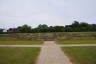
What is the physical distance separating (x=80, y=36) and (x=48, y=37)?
7.40m

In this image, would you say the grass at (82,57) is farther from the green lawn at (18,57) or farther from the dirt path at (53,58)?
the green lawn at (18,57)

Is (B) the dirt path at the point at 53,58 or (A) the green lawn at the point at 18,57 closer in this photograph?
(B) the dirt path at the point at 53,58

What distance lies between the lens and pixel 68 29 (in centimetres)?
6356

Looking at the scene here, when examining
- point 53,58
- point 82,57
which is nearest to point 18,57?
point 53,58

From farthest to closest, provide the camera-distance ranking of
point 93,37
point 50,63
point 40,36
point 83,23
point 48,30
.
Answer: point 83,23 < point 48,30 < point 40,36 < point 93,37 < point 50,63

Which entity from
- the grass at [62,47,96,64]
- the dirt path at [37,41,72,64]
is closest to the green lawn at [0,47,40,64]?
the dirt path at [37,41,72,64]

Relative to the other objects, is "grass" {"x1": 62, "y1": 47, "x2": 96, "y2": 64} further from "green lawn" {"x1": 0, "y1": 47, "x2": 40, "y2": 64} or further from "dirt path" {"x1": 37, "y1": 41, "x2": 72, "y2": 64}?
"green lawn" {"x1": 0, "y1": 47, "x2": 40, "y2": 64}

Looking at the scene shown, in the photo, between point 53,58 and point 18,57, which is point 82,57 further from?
point 18,57

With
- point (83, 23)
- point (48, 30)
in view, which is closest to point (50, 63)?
point (48, 30)

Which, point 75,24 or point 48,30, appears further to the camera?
point 75,24

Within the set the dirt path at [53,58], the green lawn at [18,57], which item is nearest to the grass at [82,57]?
the dirt path at [53,58]

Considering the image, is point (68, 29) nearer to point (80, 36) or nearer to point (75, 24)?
point (75, 24)

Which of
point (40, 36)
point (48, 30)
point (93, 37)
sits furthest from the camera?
point (48, 30)

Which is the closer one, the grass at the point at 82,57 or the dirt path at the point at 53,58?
the dirt path at the point at 53,58
